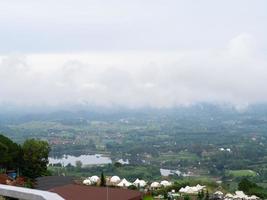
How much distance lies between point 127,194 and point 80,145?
104 meters

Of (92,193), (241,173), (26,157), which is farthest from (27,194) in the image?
(241,173)

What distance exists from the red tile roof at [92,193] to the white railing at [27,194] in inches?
579

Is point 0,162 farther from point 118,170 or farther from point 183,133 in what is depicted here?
point 183,133

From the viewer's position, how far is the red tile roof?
18.9m

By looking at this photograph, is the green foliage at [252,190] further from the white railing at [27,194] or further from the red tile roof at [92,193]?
the white railing at [27,194]

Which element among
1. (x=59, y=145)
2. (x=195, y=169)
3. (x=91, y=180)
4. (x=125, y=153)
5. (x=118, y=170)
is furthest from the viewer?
(x=59, y=145)

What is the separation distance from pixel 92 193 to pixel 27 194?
1700cm

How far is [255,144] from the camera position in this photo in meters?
126

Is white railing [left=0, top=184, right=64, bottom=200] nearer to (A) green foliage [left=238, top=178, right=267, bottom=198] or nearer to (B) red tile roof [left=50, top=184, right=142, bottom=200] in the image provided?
(B) red tile roof [left=50, top=184, right=142, bottom=200]

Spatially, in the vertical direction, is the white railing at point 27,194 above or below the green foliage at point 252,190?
above

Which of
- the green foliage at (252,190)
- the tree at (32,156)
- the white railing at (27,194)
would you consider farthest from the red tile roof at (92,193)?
the white railing at (27,194)

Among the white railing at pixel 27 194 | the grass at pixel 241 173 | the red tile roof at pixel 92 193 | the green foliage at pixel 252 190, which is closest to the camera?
the white railing at pixel 27 194

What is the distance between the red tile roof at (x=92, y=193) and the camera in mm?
18911

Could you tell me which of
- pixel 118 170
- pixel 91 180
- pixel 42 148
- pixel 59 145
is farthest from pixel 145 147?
pixel 42 148
